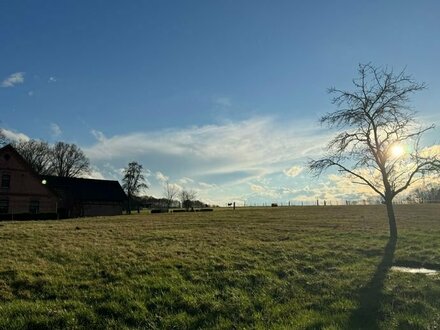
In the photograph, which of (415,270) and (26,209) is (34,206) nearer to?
(26,209)

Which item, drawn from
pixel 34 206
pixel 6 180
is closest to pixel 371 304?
pixel 6 180

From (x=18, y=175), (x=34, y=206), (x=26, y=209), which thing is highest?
(x=18, y=175)

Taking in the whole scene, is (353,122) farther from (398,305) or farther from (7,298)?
(7,298)

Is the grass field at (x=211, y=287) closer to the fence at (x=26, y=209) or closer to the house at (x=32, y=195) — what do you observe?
the fence at (x=26, y=209)

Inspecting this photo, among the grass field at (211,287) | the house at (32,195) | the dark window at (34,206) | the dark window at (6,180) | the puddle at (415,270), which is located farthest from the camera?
the dark window at (34,206)

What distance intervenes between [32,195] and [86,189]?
17.3 metres

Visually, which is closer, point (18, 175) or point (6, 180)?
point (6, 180)

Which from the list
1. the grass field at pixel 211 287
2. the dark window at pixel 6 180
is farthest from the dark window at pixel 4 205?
the grass field at pixel 211 287

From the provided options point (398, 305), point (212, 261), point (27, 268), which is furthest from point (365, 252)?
point (27, 268)

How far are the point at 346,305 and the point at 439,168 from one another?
57.1 feet

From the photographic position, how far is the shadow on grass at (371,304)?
28.7 ft

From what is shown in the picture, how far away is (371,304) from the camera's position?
1021 cm

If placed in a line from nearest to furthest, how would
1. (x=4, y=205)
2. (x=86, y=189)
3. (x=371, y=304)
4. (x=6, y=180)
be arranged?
(x=371, y=304)
(x=4, y=205)
(x=6, y=180)
(x=86, y=189)

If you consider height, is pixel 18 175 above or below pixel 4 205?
above
